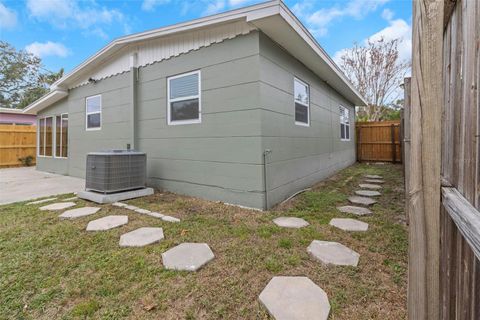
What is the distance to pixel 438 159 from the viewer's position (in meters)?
0.87

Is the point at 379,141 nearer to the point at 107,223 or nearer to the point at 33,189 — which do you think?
the point at 107,223

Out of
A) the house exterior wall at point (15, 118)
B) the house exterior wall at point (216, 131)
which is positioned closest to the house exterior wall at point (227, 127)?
the house exterior wall at point (216, 131)

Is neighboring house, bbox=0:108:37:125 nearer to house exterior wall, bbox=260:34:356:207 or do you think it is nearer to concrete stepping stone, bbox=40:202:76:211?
concrete stepping stone, bbox=40:202:76:211

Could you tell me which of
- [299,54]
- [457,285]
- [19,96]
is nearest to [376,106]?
[299,54]

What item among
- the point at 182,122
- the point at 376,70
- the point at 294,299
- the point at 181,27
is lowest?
the point at 294,299

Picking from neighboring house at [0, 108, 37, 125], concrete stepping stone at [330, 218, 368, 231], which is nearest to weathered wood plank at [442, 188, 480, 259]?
concrete stepping stone at [330, 218, 368, 231]

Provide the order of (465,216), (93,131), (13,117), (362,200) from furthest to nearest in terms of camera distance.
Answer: (13,117) → (93,131) → (362,200) → (465,216)

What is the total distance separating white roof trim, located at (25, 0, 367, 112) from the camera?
11.3 ft

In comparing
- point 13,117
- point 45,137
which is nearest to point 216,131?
point 45,137

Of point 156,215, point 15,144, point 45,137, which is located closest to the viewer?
point 156,215

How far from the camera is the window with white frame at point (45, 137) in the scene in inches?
346

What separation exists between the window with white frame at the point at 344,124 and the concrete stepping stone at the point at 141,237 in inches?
308

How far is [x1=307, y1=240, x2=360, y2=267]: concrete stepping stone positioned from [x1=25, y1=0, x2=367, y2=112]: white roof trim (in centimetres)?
301

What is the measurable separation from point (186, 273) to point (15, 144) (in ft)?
42.4
